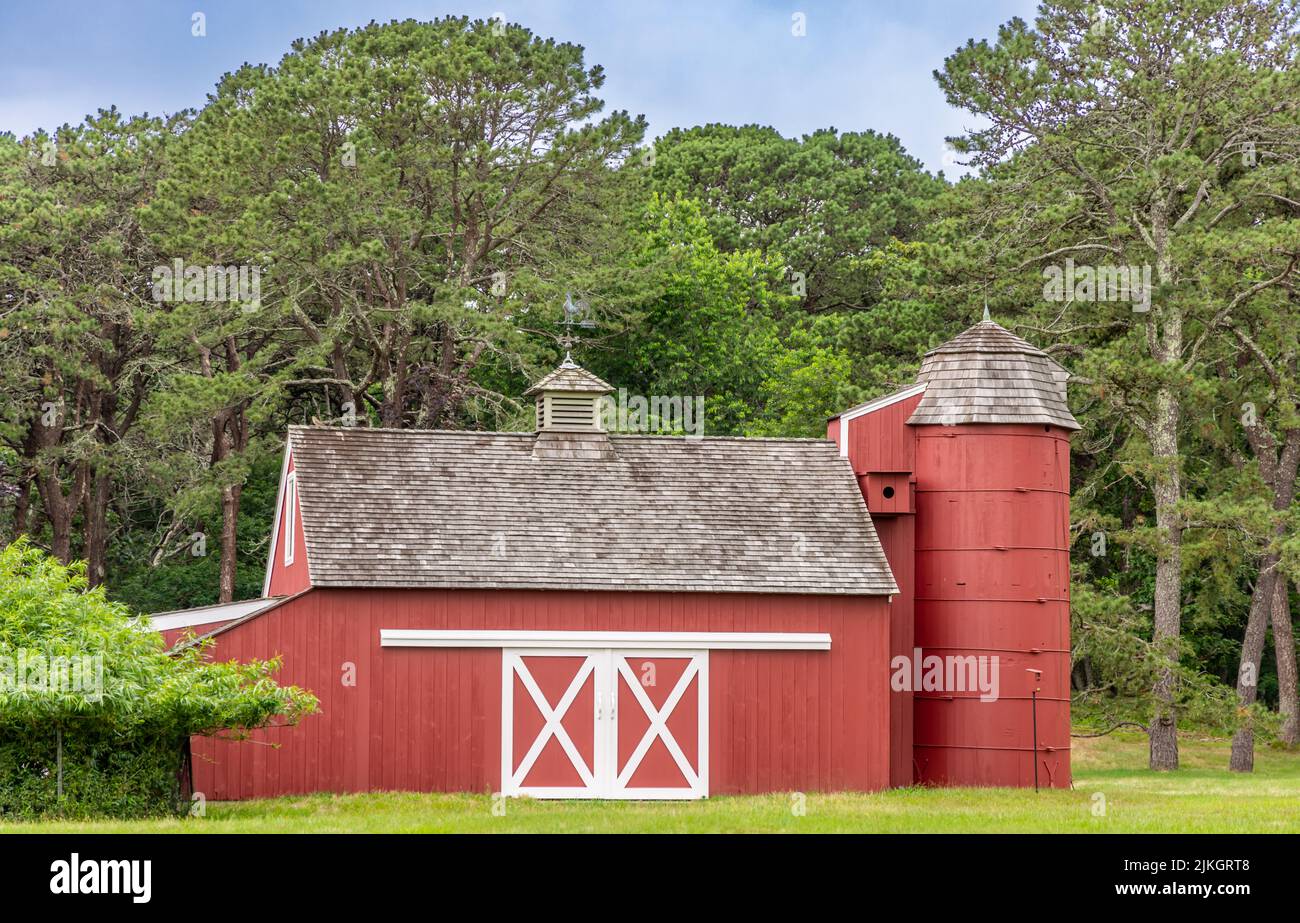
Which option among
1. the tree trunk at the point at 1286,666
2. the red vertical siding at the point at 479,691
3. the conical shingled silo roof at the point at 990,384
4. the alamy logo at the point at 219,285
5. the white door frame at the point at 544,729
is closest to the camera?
the red vertical siding at the point at 479,691

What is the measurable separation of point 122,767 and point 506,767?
6140 mm

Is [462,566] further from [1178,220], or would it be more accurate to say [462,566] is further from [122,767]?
[1178,220]

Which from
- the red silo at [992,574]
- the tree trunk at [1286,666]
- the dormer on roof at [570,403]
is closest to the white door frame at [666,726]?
the red silo at [992,574]

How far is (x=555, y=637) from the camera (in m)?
23.7

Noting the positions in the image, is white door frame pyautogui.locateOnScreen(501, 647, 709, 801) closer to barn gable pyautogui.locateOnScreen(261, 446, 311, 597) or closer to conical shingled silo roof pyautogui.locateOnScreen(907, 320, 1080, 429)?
barn gable pyautogui.locateOnScreen(261, 446, 311, 597)

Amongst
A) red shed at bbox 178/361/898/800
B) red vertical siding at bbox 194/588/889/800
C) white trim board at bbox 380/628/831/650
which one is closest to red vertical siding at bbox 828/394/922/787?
red shed at bbox 178/361/898/800

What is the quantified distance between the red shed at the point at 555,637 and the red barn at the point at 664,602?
33 mm

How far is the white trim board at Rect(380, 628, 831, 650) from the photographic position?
23.4 m

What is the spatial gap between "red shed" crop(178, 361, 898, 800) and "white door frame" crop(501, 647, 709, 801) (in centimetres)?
3

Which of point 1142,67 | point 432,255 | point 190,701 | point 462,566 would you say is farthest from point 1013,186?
point 190,701

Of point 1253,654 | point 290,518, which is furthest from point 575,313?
point 1253,654

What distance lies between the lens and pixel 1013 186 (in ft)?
118

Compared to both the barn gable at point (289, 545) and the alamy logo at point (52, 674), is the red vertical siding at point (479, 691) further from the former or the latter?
the alamy logo at point (52, 674)

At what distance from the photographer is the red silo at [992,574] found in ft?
82.0
